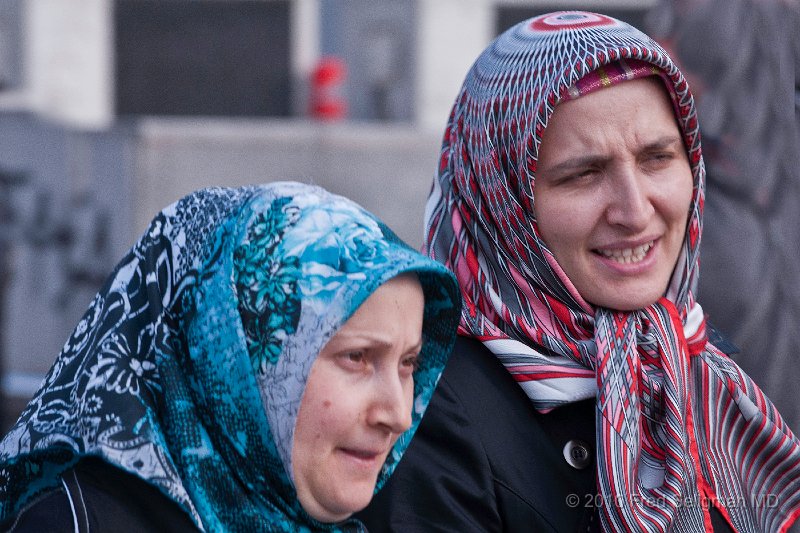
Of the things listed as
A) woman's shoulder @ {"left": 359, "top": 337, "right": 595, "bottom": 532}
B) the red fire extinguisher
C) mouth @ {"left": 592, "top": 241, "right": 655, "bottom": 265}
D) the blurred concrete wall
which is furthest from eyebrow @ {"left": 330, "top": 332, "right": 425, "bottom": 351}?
the red fire extinguisher

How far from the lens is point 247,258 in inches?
78.0

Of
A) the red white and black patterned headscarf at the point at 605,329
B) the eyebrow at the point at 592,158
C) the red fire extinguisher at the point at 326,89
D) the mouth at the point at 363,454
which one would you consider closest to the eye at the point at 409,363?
the mouth at the point at 363,454

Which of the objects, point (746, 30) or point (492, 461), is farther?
point (746, 30)

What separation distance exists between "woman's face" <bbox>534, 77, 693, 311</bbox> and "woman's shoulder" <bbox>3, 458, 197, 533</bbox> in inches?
39.0

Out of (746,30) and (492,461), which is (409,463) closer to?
(492,461)

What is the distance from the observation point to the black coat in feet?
7.25

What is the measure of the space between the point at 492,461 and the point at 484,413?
0.10 meters

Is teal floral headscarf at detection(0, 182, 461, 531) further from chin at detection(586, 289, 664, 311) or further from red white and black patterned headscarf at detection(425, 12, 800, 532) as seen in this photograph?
chin at detection(586, 289, 664, 311)

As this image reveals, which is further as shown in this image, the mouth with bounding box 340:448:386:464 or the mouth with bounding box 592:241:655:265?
the mouth with bounding box 592:241:655:265

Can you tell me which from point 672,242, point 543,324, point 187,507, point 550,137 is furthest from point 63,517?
point 672,242

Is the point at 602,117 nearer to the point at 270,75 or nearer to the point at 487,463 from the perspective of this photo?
the point at 487,463

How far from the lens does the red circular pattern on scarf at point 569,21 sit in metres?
2.52

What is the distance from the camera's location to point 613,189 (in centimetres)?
245

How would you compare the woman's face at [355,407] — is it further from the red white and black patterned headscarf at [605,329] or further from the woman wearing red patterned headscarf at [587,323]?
the red white and black patterned headscarf at [605,329]
